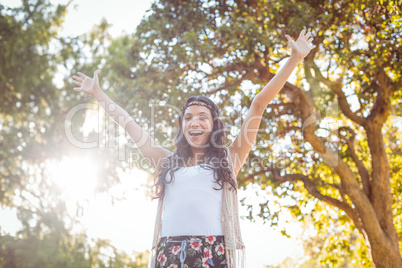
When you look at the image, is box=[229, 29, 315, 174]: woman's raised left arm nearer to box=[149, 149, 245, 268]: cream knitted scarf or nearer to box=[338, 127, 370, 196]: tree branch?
box=[149, 149, 245, 268]: cream knitted scarf

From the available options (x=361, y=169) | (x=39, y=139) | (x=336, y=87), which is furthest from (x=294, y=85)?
(x=39, y=139)

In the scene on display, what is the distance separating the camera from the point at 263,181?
8.70 m

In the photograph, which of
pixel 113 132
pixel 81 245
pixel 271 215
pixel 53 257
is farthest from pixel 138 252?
pixel 271 215

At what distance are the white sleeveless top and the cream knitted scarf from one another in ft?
0.14

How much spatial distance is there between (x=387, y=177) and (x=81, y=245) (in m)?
7.74

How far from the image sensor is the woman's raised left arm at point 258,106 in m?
2.61

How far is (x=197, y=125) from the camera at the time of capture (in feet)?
8.80

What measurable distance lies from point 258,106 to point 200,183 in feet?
2.34

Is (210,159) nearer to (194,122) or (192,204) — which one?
(194,122)

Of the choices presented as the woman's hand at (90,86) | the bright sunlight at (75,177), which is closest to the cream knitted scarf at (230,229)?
the woman's hand at (90,86)

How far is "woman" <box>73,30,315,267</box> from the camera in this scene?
7.32 ft

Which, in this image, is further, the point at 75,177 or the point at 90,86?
the point at 75,177

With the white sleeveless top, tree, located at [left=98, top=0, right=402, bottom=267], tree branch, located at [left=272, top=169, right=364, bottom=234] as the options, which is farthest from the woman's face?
tree branch, located at [left=272, top=169, right=364, bottom=234]

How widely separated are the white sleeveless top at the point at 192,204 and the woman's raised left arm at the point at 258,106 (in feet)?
1.06
